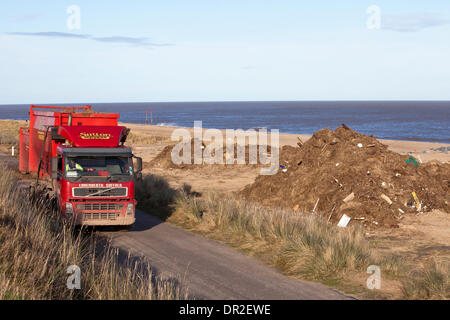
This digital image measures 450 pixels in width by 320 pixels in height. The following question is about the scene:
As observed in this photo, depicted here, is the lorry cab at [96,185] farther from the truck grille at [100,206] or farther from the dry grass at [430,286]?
the dry grass at [430,286]

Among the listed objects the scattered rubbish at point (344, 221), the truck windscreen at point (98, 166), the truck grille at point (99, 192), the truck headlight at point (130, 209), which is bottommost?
the scattered rubbish at point (344, 221)

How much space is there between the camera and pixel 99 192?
14438 mm

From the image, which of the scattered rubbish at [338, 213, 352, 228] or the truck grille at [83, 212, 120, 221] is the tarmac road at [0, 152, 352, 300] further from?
the scattered rubbish at [338, 213, 352, 228]

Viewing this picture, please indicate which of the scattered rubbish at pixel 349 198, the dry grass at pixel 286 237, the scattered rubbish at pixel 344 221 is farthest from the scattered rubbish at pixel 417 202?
the dry grass at pixel 286 237

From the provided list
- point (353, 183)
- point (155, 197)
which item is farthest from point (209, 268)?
point (155, 197)

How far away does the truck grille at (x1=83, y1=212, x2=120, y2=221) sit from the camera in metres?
14.5

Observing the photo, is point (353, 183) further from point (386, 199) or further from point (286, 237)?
point (286, 237)

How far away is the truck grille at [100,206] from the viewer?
1446cm

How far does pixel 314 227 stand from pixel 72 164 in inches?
265

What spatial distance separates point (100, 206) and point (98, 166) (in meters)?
1.14

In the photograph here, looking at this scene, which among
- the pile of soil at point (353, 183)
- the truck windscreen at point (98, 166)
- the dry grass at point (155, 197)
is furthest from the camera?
the dry grass at point (155, 197)

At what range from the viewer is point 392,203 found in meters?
18.0

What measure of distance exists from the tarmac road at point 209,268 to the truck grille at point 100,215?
1.88 feet
